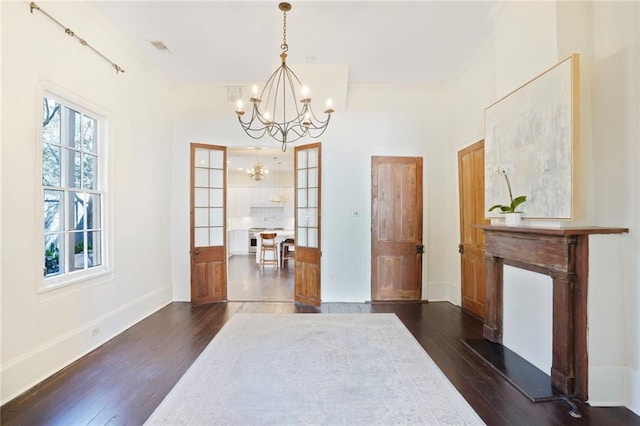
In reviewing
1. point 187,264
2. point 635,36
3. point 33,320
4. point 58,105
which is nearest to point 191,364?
point 33,320

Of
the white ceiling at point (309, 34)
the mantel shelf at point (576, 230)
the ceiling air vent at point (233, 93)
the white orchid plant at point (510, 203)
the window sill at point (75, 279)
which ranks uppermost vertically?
the white ceiling at point (309, 34)

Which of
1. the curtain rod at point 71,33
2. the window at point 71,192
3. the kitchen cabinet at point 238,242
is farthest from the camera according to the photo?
the kitchen cabinet at point 238,242

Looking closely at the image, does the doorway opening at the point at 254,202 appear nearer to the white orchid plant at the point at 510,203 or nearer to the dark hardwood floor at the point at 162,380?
the dark hardwood floor at the point at 162,380

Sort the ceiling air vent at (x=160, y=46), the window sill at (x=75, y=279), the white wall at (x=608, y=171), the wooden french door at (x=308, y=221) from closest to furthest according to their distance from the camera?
the white wall at (x=608, y=171), the window sill at (x=75, y=279), the ceiling air vent at (x=160, y=46), the wooden french door at (x=308, y=221)

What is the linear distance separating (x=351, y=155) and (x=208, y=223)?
8.59ft

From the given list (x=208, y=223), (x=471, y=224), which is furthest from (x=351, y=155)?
(x=208, y=223)

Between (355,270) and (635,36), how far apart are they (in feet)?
13.1

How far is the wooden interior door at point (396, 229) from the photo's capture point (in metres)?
5.12

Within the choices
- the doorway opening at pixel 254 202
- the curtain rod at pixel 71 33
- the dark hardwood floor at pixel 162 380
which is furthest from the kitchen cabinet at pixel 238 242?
the curtain rod at pixel 71 33

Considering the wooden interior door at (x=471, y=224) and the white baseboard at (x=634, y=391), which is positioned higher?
the wooden interior door at (x=471, y=224)

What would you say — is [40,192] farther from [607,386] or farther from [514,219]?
[607,386]

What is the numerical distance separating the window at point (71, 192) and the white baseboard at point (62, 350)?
1.80ft

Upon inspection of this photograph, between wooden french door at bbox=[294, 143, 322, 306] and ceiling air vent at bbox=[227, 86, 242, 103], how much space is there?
127cm

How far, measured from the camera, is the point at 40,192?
8.89 feet
